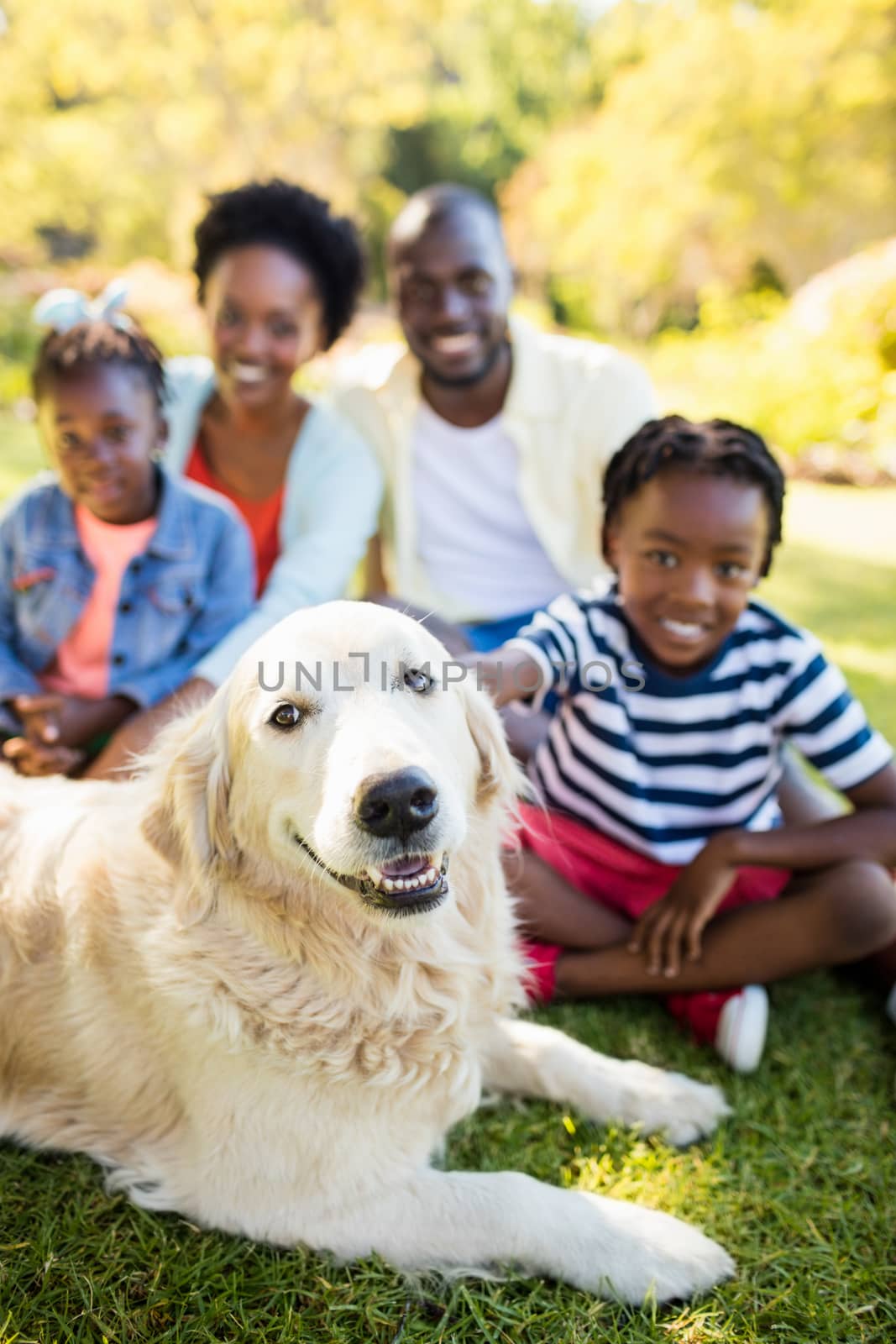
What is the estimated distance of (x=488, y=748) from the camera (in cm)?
186

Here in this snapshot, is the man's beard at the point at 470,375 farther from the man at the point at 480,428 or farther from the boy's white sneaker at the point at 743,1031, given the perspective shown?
the boy's white sneaker at the point at 743,1031

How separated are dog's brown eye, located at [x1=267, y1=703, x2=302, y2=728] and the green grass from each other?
36.4 inches

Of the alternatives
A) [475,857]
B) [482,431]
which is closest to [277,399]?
[482,431]

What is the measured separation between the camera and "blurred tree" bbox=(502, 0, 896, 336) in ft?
54.9

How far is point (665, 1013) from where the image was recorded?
246 cm

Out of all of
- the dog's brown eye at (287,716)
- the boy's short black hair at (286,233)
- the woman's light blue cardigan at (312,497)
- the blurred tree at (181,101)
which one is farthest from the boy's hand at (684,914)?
the blurred tree at (181,101)

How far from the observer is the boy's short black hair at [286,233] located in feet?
11.3

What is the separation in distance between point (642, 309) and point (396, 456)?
24510 millimetres

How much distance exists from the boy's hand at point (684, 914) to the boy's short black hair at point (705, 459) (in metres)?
0.73

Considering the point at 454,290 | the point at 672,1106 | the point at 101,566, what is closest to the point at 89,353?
the point at 101,566

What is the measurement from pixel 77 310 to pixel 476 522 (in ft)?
4.95

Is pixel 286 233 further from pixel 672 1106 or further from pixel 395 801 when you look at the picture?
pixel 672 1106

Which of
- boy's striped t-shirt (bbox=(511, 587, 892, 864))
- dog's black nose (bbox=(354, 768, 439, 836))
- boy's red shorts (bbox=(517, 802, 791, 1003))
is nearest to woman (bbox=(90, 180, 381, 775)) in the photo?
boy's striped t-shirt (bbox=(511, 587, 892, 864))

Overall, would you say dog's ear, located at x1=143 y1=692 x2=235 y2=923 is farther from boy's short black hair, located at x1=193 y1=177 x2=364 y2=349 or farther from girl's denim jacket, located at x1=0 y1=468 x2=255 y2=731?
boy's short black hair, located at x1=193 y1=177 x2=364 y2=349
